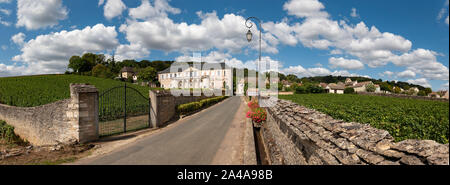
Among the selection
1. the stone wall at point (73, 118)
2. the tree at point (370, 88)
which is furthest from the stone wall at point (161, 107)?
the tree at point (370, 88)

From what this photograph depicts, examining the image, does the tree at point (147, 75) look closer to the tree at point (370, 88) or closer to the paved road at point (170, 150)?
the paved road at point (170, 150)

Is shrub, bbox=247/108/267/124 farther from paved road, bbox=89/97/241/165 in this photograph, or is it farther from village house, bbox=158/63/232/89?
village house, bbox=158/63/232/89

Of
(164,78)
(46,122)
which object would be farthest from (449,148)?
(164,78)

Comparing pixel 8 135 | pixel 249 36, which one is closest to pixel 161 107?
pixel 249 36

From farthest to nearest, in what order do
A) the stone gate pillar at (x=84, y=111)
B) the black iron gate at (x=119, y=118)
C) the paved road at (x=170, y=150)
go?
the black iron gate at (x=119, y=118) → the stone gate pillar at (x=84, y=111) → the paved road at (x=170, y=150)

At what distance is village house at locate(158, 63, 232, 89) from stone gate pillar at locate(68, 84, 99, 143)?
151 feet

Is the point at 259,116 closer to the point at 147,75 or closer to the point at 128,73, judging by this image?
the point at 147,75

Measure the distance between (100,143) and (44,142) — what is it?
14.7 ft

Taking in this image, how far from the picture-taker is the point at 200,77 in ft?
187

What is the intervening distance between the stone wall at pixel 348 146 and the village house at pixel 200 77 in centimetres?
4841

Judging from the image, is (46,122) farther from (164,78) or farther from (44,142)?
(164,78)

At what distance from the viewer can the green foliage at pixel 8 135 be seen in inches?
479

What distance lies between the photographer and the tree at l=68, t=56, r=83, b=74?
67.2 m

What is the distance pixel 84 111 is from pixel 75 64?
7737 cm
